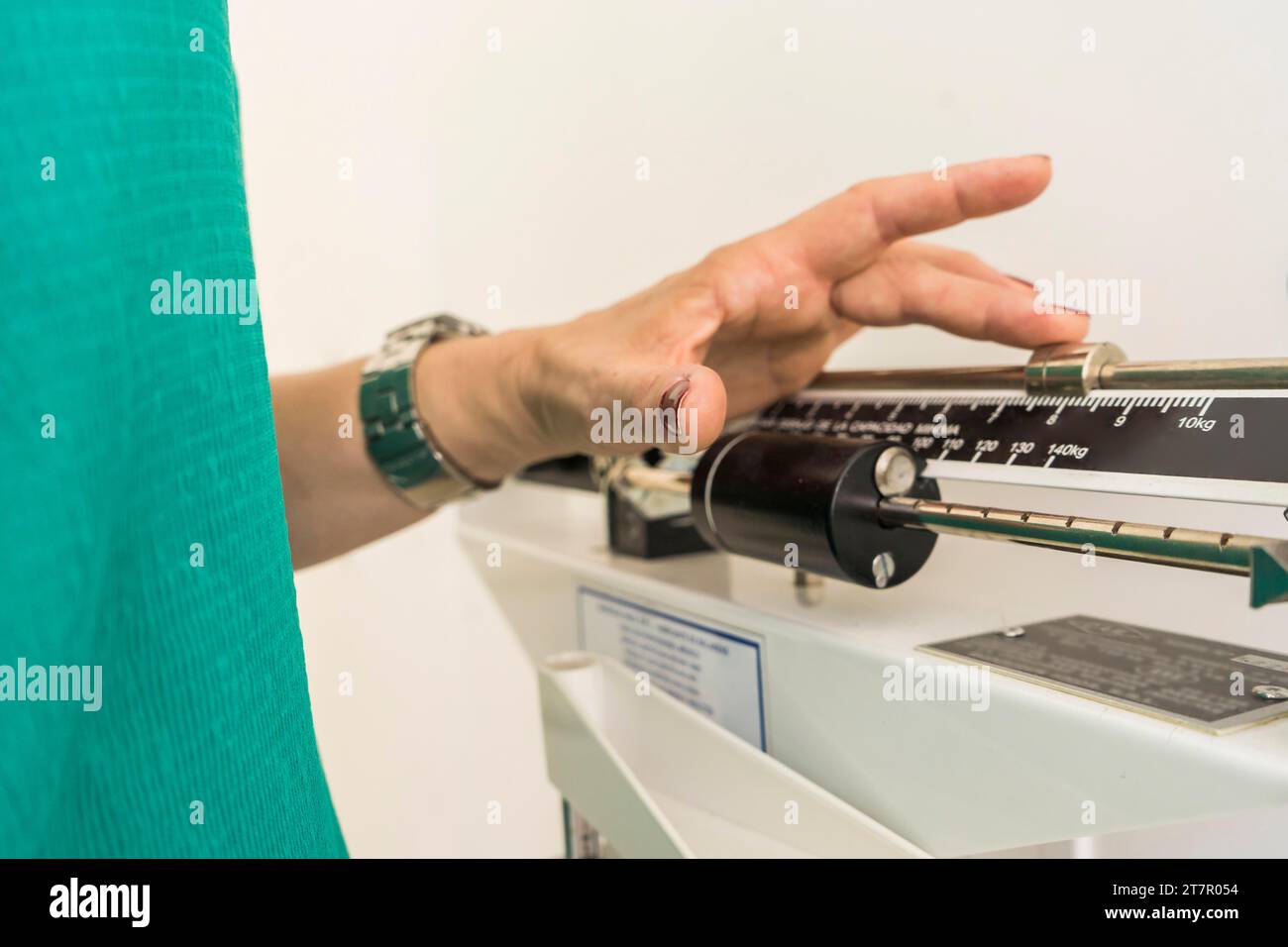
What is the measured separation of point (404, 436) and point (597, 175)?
440 mm

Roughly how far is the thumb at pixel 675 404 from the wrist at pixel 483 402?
0.21 meters

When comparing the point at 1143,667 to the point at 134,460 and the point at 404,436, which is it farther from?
the point at 404,436

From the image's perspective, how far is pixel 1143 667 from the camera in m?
0.47

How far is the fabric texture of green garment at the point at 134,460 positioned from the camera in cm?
33

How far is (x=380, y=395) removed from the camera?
81cm

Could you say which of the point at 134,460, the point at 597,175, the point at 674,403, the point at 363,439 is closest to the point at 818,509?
the point at 674,403

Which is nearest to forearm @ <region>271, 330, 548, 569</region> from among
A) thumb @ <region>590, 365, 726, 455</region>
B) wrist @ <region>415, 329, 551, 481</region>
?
wrist @ <region>415, 329, 551, 481</region>

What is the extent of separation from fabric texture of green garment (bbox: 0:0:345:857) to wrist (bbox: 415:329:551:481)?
0.30 metres

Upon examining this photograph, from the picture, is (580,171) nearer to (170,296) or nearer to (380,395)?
(380,395)

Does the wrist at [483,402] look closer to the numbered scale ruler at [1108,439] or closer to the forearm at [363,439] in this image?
the forearm at [363,439]

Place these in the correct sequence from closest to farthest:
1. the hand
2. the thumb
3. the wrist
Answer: the thumb
the hand
the wrist

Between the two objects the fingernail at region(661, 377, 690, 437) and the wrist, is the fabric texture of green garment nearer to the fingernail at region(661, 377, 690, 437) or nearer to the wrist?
the fingernail at region(661, 377, 690, 437)

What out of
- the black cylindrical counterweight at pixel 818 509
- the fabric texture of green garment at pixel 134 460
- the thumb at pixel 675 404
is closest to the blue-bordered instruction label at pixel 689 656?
the black cylindrical counterweight at pixel 818 509

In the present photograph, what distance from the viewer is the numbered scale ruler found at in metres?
0.42
